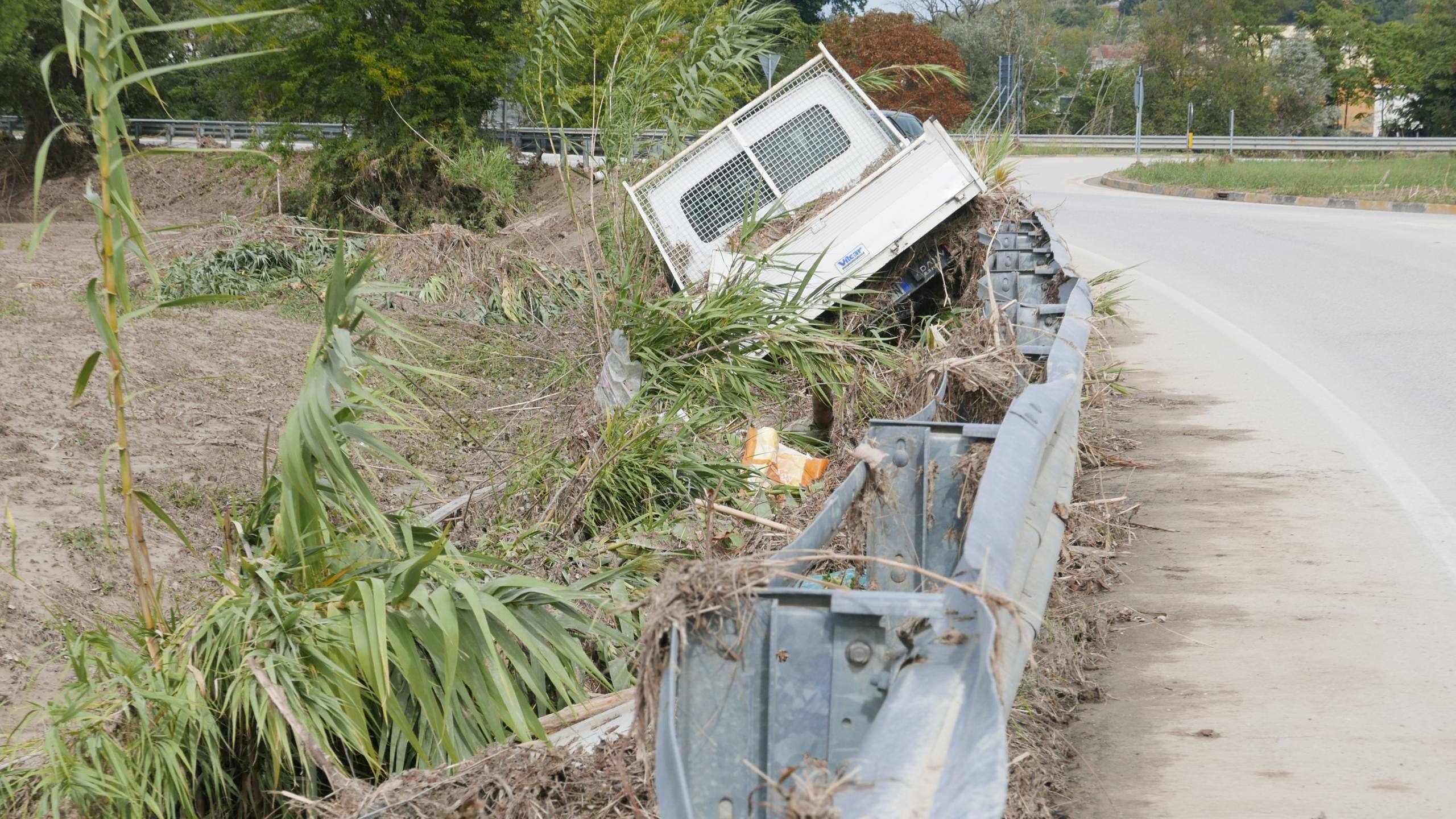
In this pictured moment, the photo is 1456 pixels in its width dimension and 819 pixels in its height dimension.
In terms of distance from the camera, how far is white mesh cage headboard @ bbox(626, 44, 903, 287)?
9.18m

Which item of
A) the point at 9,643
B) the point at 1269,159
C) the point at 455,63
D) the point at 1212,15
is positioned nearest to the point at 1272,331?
the point at 9,643

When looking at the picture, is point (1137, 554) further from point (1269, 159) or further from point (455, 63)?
point (1269, 159)

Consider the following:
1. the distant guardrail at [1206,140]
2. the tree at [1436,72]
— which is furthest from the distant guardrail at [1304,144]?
the tree at [1436,72]

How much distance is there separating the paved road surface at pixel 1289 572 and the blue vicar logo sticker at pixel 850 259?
2.09 metres

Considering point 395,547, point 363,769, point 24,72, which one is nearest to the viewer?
point 395,547

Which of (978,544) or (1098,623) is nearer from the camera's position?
(978,544)

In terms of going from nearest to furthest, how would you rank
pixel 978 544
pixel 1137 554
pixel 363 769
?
pixel 978 544
pixel 363 769
pixel 1137 554

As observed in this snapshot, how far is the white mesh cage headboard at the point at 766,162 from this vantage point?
30.1 ft

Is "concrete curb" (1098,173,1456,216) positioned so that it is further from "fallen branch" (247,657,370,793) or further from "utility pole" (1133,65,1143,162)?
"fallen branch" (247,657,370,793)

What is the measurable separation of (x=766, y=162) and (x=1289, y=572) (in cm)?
591

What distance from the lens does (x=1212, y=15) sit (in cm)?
4922

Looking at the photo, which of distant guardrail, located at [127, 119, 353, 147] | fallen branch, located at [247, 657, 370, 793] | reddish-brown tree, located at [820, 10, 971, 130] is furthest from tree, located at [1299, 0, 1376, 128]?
fallen branch, located at [247, 657, 370, 793]

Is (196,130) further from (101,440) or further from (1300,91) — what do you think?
(1300,91)

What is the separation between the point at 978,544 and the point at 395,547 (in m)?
1.98
